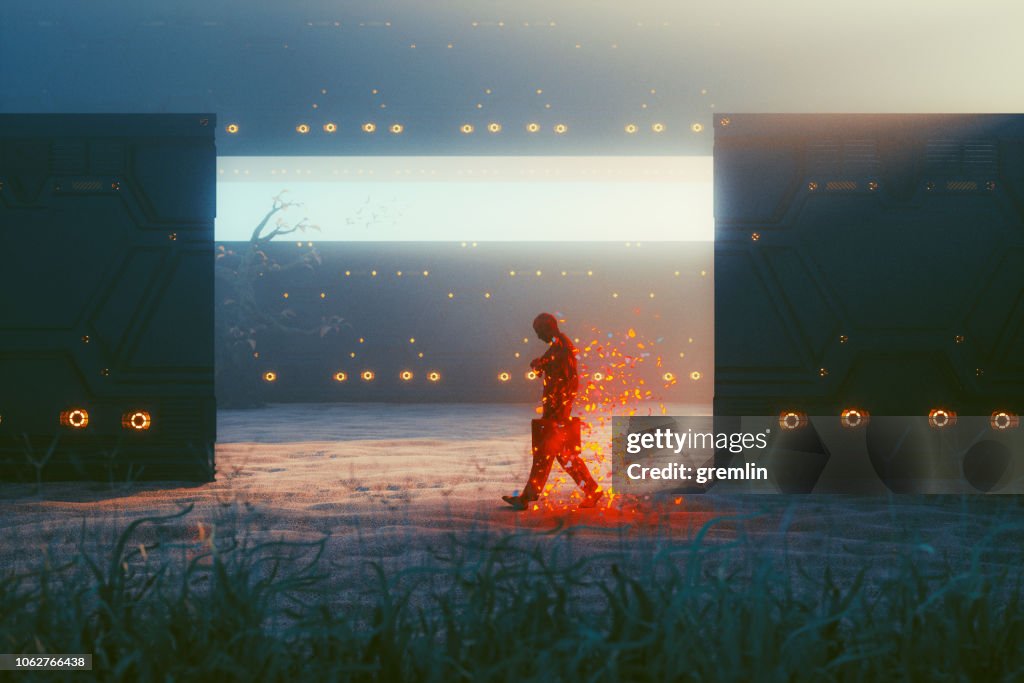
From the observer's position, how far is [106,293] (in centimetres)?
536

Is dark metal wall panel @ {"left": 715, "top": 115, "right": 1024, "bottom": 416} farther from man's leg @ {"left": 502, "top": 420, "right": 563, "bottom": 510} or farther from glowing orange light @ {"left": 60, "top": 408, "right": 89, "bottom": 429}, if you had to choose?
glowing orange light @ {"left": 60, "top": 408, "right": 89, "bottom": 429}

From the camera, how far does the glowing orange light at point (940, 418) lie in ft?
16.5

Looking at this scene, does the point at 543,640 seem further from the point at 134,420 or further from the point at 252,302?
the point at 252,302

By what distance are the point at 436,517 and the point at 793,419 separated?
2103 mm

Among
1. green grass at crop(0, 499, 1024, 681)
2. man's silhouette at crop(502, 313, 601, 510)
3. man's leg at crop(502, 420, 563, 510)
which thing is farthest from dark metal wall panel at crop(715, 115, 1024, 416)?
green grass at crop(0, 499, 1024, 681)

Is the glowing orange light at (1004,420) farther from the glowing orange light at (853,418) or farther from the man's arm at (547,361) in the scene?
the man's arm at (547,361)

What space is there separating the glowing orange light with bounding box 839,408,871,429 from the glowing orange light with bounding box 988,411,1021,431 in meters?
0.67

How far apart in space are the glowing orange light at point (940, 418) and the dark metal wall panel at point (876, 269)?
0.15 ft

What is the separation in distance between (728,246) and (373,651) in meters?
3.84

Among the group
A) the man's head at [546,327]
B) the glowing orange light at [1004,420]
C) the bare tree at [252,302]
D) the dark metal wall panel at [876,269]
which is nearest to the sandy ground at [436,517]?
the glowing orange light at [1004,420]

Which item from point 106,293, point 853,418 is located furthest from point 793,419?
point 106,293

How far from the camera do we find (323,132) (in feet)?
43.2

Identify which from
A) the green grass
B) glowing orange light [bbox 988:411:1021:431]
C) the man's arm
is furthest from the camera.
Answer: glowing orange light [bbox 988:411:1021:431]

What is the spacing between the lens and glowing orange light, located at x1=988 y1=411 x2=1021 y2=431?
4992 millimetres
